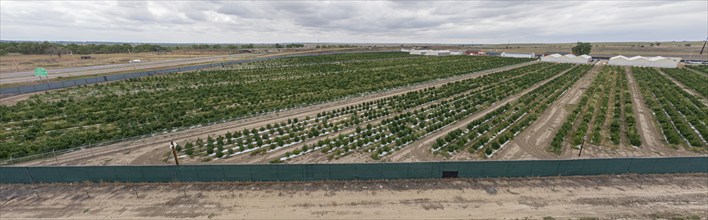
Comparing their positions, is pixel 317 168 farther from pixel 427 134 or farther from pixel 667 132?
pixel 667 132

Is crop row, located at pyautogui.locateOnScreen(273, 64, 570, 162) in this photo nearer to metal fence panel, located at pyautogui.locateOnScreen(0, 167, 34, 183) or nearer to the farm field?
the farm field

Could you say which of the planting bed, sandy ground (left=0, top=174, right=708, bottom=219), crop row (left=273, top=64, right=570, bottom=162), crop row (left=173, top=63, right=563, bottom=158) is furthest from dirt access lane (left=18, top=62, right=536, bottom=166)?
the planting bed

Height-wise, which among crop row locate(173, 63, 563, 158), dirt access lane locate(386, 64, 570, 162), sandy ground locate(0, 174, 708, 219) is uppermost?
crop row locate(173, 63, 563, 158)

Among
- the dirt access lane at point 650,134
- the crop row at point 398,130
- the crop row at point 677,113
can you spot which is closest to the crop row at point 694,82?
the crop row at point 677,113

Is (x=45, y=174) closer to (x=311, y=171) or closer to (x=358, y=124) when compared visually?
(x=311, y=171)

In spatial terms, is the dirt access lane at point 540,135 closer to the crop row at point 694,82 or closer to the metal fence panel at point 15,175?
the crop row at point 694,82

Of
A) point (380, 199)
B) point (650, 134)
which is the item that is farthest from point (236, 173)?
point (650, 134)
